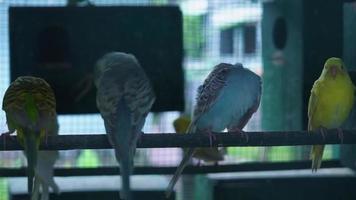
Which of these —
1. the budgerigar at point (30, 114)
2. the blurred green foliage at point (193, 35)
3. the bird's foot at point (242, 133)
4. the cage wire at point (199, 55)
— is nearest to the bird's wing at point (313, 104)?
the cage wire at point (199, 55)

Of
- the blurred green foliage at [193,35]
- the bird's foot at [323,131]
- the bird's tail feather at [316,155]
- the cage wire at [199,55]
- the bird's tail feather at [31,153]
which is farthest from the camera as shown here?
the blurred green foliage at [193,35]

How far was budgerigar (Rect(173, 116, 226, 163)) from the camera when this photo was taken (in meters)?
1.83

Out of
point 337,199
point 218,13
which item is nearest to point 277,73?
point 218,13

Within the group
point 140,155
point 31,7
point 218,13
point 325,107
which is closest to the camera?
point 325,107

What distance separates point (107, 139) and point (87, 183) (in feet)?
1.53

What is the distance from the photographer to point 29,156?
4.56 ft

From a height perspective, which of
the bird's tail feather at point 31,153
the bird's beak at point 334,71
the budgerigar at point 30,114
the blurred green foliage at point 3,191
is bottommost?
the blurred green foliage at point 3,191

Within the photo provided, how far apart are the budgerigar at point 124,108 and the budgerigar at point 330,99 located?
0.41 metres

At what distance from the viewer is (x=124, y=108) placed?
1.41 metres

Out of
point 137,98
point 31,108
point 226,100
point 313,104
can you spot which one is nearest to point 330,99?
point 313,104

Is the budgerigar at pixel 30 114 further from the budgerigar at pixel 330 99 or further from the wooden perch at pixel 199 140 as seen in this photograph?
the budgerigar at pixel 330 99

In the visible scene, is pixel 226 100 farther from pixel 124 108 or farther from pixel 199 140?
pixel 124 108

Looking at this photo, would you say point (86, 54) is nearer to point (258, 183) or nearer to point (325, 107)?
point (258, 183)

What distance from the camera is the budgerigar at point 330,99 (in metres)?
1.56
